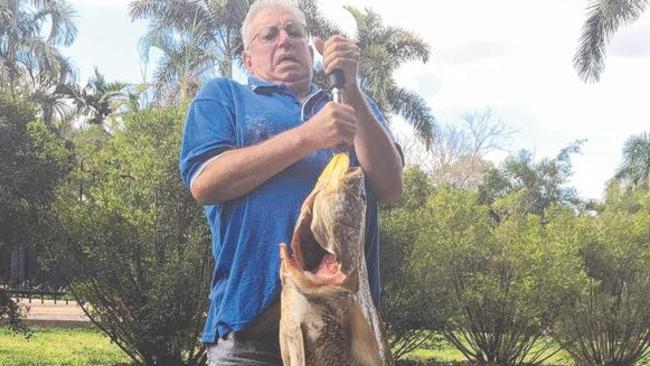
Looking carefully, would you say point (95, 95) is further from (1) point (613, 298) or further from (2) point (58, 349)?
(1) point (613, 298)

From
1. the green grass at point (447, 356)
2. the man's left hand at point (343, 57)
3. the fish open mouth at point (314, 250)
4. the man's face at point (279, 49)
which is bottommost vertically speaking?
the green grass at point (447, 356)

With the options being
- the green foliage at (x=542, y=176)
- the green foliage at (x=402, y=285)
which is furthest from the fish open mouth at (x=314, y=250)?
the green foliage at (x=542, y=176)

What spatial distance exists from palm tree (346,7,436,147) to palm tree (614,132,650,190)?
13.2 metres

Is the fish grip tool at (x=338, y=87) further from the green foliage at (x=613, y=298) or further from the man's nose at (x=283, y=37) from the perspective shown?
the green foliage at (x=613, y=298)

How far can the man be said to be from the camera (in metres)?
1.87

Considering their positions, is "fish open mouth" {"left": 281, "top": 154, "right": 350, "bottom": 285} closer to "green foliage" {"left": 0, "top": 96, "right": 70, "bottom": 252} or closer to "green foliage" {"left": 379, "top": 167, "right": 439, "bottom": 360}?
"green foliage" {"left": 0, "top": 96, "right": 70, "bottom": 252}

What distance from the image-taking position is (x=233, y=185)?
189 centimetres

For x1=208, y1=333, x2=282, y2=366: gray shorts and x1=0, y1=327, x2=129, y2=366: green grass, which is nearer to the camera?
x1=208, y1=333, x2=282, y2=366: gray shorts

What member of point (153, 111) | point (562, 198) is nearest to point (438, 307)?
point (153, 111)

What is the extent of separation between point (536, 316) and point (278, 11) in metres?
11.4

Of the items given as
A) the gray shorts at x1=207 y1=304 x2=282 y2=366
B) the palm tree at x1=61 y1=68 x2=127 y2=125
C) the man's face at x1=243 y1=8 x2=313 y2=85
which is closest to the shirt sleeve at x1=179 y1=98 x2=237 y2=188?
the man's face at x1=243 y1=8 x2=313 y2=85

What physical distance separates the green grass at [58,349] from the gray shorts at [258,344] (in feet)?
35.1

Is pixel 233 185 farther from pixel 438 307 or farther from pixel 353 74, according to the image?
pixel 438 307

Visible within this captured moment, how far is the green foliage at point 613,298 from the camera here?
1372cm
